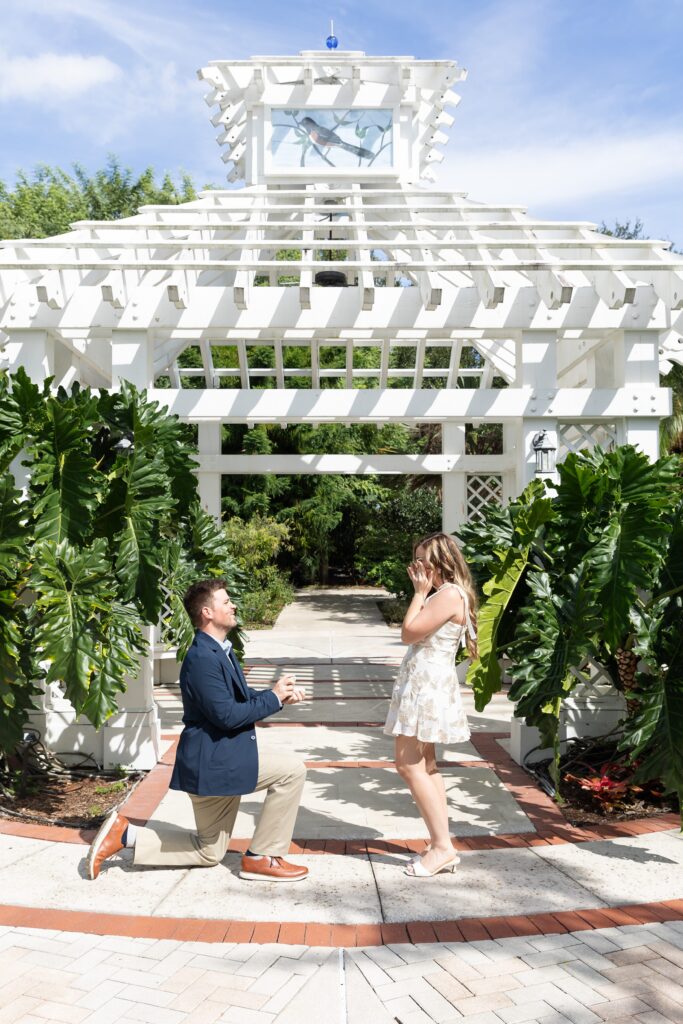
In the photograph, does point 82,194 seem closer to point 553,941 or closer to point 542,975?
point 553,941

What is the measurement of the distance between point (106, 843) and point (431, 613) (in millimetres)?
1940

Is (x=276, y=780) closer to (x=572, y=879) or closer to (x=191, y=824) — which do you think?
(x=191, y=824)

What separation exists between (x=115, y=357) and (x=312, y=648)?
700cm

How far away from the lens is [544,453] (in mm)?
6336

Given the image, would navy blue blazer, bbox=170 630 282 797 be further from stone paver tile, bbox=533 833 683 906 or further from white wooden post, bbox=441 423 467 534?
white wooden post, bbox=441 423 467 534

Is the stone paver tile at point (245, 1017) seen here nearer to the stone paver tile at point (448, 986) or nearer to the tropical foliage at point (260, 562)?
the stone paver tile at point (448, 986)

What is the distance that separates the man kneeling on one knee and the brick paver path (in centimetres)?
66

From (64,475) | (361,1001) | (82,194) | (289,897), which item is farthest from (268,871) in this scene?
(82,194)

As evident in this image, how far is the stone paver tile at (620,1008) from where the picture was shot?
9.32 ft

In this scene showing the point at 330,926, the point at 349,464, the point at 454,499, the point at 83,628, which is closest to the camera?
the point at 330,926

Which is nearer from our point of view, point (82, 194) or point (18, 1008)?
point (18, 1008)

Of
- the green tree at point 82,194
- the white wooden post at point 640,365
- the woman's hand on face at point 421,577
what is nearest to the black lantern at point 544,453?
the white wooden post at point 640,365

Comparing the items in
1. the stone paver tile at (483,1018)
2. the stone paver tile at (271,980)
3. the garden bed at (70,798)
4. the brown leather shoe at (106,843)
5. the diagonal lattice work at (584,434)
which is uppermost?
the diagonal lattice work at (584,434)

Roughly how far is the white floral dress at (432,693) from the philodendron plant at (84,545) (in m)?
1.56
